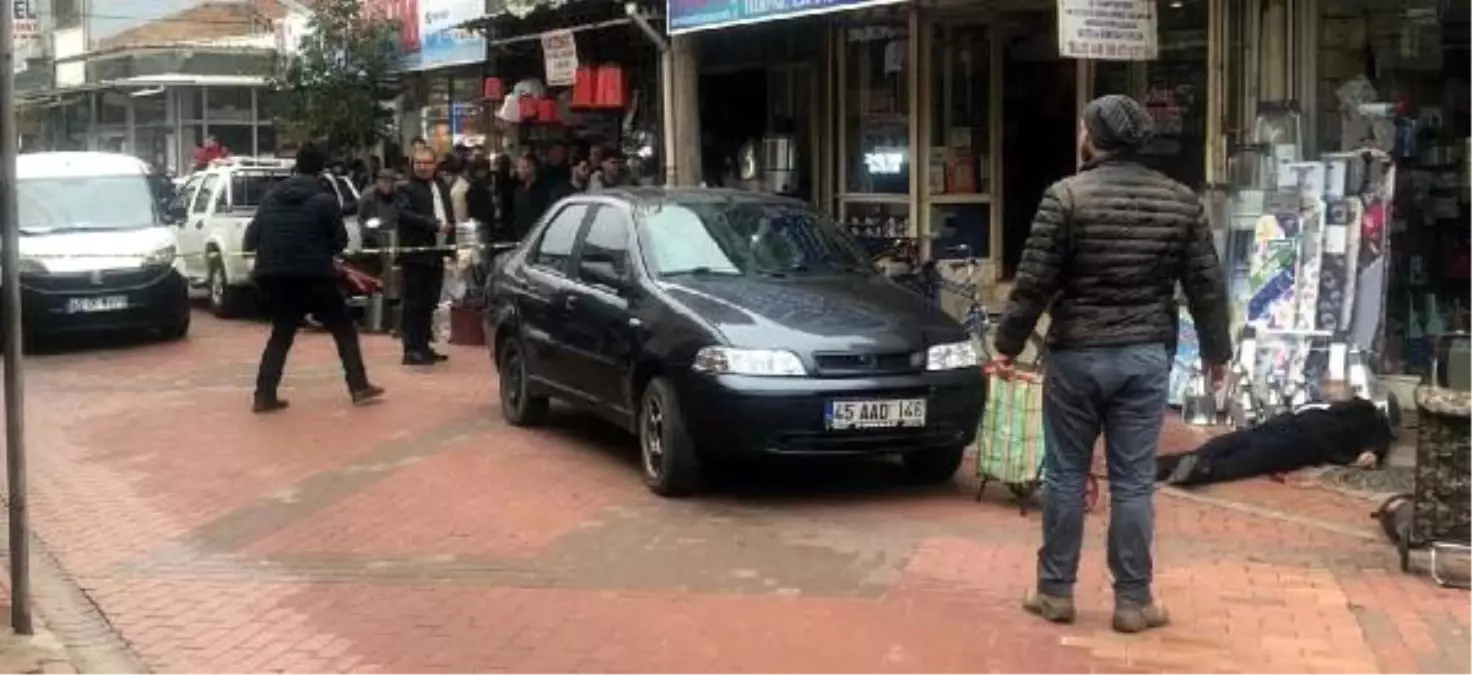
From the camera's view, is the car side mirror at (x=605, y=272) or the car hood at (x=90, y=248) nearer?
the car side mirror at (x=605, y=272)

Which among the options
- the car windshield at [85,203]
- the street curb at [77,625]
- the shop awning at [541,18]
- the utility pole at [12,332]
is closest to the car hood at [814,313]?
the street curb at [77,625]

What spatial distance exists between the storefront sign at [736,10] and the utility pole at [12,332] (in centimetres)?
715

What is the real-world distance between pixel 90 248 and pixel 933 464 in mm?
10086

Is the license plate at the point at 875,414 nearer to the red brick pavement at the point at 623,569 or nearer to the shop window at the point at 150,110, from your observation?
the red brick pavement at the point at 623,569

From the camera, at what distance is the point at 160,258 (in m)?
16.6

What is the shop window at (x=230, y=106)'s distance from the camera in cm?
3525

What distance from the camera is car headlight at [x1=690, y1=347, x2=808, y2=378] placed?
26.9ft

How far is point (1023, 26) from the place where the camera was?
14398 mm

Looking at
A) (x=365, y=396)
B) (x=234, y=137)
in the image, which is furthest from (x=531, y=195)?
(x=234, y=137)

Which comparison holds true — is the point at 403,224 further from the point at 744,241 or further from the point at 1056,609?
the point at 1056,609

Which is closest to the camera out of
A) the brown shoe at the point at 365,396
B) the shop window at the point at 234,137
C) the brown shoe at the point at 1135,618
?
the brown shoe at the point at 1135,618

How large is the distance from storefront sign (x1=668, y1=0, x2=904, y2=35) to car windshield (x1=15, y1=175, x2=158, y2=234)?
608cm

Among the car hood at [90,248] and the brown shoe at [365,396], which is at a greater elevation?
the car hood at [90,248]

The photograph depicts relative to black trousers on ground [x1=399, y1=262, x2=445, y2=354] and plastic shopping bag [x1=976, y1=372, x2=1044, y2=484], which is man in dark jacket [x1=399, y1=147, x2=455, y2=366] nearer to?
black trousers on ground [x1=399, y1=262, x2=445, y2=354]
